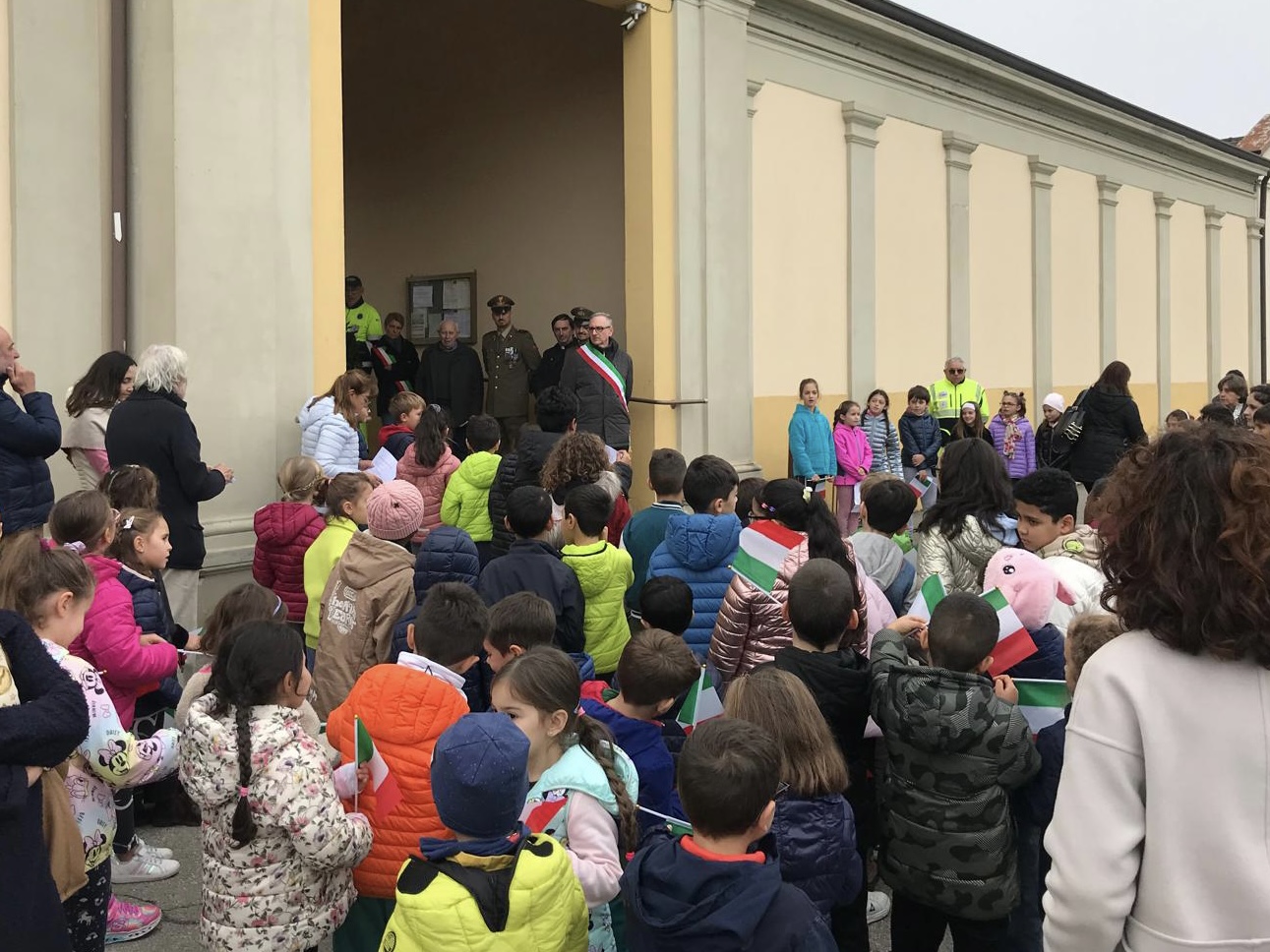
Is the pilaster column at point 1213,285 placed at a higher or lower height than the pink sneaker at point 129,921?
higher

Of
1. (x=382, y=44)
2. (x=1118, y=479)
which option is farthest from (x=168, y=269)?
(x=382, y=44)

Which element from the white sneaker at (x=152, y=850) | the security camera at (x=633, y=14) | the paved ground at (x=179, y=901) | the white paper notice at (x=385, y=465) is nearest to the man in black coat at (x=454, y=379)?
the security camera at (x=633, y=14)

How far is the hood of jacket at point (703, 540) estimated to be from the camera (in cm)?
509

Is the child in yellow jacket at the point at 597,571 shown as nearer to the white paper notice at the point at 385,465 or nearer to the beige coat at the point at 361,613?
the beige coat at the point at 361,613

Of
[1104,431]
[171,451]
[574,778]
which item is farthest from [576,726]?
[1104,431]

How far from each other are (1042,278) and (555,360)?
8.47 metres

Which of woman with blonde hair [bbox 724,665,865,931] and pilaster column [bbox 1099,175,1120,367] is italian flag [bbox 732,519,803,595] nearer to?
woman with blonde hair [bbox 724,665,865,931]

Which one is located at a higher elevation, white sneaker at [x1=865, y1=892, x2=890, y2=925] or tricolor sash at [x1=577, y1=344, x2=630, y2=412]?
tricolor sash at [x1=577, y1=344, x2=630, y2=412]

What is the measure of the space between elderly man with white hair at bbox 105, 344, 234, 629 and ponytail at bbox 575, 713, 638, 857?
345 centimetres

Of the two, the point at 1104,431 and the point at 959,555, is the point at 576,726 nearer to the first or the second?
the point at 959,555

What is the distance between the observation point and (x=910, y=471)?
1348 cm

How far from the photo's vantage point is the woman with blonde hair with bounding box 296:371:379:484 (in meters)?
7.20

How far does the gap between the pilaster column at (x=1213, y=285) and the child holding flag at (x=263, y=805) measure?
22.3m

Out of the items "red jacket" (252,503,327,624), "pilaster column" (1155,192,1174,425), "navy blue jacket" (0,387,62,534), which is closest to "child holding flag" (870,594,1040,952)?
"red jacket" (252,503,327,624)
